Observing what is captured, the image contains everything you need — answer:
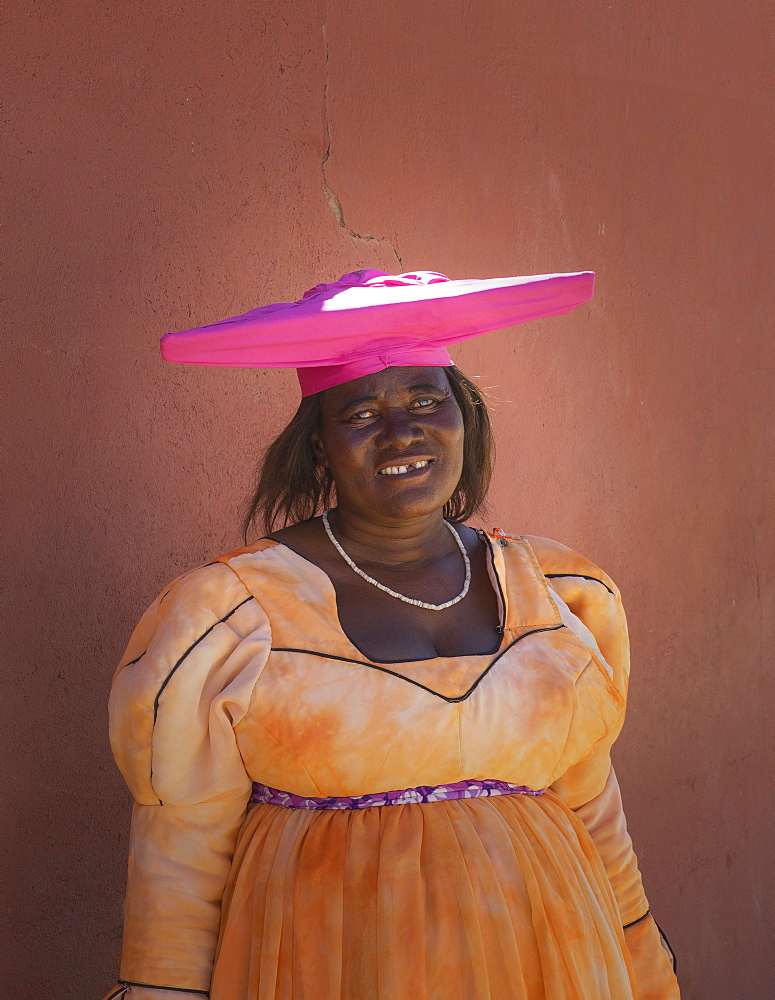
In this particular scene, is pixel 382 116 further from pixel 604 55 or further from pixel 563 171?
pixel 604 55

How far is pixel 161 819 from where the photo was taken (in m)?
1.71

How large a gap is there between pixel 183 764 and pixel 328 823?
257mm

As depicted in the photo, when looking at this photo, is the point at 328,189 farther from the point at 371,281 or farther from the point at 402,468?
the point at 402,468

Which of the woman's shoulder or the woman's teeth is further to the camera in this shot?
the woman's shoulder

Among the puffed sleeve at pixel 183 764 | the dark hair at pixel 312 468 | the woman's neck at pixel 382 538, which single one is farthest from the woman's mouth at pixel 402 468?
the puffed sleeve at pixel 183 764

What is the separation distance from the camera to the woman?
163 centimetres

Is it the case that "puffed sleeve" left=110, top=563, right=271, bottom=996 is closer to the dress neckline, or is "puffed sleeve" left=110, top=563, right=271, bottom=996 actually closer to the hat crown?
the dress neckline

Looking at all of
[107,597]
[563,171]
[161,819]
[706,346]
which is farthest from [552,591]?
[706,346]

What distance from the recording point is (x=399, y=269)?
2.88 metres

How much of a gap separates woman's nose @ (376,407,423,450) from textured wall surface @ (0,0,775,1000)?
2.50 ft

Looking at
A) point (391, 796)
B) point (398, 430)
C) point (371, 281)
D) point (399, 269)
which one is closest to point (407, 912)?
point (391, 796)

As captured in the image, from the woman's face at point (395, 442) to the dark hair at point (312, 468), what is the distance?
0.38 ft

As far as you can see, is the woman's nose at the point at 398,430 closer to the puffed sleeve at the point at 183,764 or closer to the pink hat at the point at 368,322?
the pink hat at the point at 368,322

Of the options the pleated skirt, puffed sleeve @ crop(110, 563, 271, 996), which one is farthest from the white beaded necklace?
the pleated skirt
